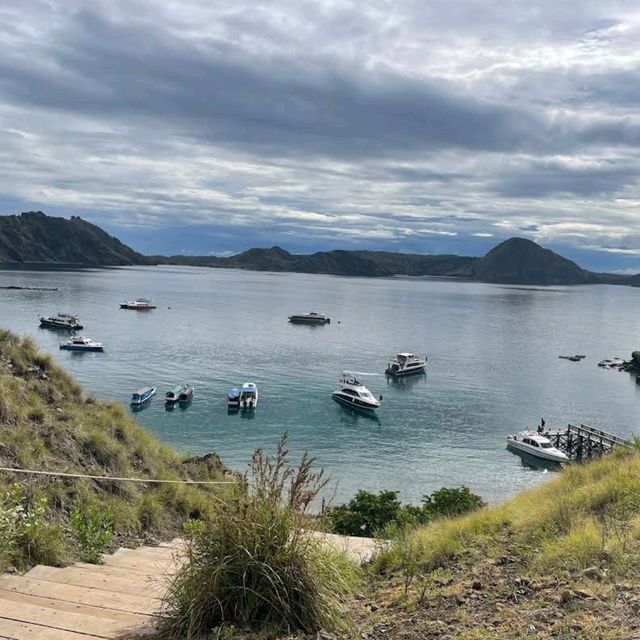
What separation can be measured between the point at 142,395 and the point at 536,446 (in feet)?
88.0

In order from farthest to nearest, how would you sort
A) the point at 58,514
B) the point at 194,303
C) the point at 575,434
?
1. the point at 194,303
2. the point at 575,434
3. the point at 58,514

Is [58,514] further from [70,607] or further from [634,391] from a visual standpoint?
[634,391]

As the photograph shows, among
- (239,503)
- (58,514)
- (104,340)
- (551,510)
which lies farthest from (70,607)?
(104,340)

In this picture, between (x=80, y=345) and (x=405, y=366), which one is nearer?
(x=405, y=366)

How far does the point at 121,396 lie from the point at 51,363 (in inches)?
1235

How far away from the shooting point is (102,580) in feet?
18.5

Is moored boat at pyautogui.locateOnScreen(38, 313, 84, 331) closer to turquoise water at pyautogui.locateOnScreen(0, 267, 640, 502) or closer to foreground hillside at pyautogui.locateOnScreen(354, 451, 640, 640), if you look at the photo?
turquoise water at pyautogui.locateOnScreen(0, 267, 640, 502)

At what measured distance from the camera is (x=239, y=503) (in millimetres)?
4824

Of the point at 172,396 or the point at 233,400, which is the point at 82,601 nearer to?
the point at 233,400

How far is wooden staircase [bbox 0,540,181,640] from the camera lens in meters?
4.21

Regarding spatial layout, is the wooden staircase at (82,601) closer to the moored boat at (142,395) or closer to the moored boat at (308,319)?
the moored boat at (142,395)

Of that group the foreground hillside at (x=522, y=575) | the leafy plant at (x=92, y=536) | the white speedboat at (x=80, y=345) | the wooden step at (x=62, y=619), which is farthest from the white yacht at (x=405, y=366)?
the wooden step at (x=62, y=619)

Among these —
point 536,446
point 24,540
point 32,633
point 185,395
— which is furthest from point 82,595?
point 185,395

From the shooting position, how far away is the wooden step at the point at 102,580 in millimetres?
5352
